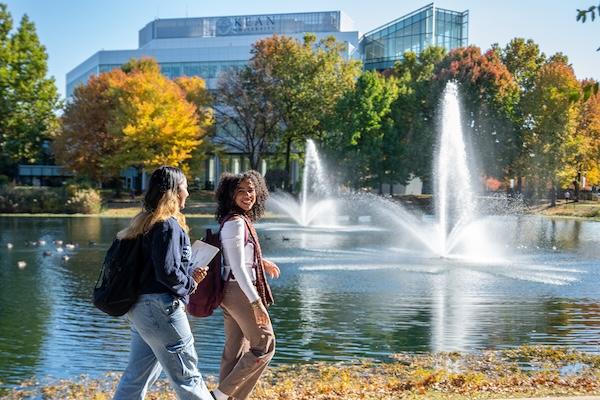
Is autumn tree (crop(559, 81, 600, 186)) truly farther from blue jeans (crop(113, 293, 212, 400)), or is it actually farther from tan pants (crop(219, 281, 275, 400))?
blue jeans (crop(113, 293, 212, 400))

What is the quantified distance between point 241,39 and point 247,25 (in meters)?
4.37

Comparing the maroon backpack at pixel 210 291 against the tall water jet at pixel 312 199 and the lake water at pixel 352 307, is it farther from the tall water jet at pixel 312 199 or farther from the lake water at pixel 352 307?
the tall water jet at pixel 312 199

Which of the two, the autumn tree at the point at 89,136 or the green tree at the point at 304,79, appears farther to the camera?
the green tree at the point at 304,79

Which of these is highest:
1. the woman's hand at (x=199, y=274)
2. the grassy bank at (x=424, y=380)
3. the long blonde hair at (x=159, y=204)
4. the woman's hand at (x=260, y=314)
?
the long blonde hair at (x=159, y=204)

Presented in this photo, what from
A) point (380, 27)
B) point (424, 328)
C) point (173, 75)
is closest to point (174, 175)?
point (424, 328)

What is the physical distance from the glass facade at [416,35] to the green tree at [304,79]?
785 inches

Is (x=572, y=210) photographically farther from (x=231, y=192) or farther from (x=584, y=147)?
(x=231, y=192)

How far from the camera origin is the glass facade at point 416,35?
77.6m

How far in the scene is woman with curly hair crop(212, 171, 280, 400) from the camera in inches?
244

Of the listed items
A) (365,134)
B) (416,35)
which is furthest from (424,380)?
(416,35)

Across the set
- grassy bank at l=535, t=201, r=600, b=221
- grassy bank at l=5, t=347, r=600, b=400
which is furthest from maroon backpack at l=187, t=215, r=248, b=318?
grassy bank at l=535, t=201, r=600, b=221

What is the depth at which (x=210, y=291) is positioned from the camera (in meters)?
6.32

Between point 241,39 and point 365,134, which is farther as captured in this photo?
point 241,39

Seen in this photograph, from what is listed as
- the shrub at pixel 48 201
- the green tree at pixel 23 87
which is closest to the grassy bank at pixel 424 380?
the green tree at pixel 23 87
